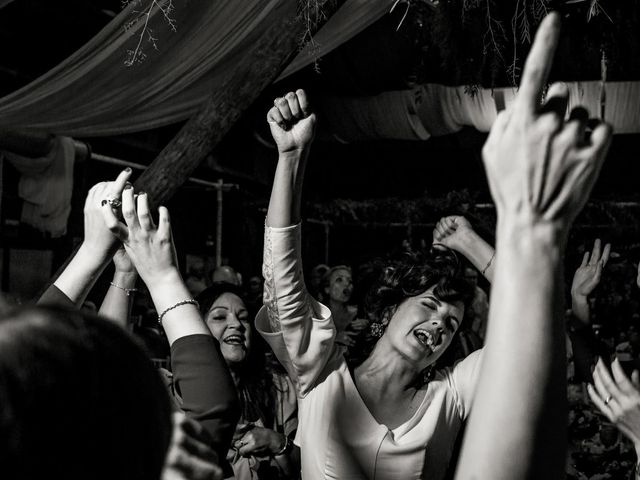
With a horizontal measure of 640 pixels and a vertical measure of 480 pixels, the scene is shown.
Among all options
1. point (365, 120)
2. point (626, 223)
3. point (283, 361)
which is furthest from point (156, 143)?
point (283, 361)

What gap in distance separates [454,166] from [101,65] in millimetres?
7392

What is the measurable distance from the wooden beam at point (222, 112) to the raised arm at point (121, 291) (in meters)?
0.95

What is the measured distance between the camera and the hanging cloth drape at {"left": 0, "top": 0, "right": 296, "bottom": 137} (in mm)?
2936

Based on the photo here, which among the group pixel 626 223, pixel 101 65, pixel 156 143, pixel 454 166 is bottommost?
pixel 101 65

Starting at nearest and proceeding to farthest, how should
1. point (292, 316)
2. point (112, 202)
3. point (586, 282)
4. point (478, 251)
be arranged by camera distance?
point (112, 202), point (292, 316), point (478, 251), point (586, 282)

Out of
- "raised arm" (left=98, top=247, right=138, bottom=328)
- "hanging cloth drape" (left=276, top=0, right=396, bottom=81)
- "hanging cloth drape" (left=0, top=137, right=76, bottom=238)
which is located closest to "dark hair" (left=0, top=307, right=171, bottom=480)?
"raised arm" (left=98, top=247, right=138, bottom=328)

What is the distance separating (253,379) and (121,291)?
1280 millimetres

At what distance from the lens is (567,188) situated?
0.69m

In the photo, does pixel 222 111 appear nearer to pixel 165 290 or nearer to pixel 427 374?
pixel 427 374

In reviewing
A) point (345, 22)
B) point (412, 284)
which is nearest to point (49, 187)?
point (345, 22)

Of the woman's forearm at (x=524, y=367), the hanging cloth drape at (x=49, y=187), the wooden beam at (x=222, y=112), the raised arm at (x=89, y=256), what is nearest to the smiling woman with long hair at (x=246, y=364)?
the wooden beam at (x=222, y=112)

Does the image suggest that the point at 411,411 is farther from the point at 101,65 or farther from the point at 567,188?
the point at 101,65

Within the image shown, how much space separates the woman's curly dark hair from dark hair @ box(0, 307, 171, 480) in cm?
129

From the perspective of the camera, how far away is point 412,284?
76.9 inches
